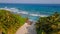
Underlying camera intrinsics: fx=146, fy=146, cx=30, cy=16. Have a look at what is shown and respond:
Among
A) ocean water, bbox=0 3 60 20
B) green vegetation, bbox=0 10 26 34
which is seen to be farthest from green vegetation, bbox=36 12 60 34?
green vegetation, bbox=0 10 26 34

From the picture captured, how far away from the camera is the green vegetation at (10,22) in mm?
1606

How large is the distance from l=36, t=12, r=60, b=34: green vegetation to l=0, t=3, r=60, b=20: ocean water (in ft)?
0.18

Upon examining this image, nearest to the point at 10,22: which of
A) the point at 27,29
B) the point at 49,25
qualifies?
the point at 27,29

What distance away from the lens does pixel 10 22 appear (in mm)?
1626

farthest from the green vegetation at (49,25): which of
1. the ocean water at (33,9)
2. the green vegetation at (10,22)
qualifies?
the green vegetation at (10,22)

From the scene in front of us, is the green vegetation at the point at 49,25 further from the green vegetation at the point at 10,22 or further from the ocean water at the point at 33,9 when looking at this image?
the green vegetation at the point at 10,22

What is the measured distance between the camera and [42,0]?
1.63m

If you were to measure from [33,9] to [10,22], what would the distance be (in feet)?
0.97

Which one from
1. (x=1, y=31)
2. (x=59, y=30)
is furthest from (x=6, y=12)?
(x=59, y=30)

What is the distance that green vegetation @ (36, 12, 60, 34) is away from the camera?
149 centimetres

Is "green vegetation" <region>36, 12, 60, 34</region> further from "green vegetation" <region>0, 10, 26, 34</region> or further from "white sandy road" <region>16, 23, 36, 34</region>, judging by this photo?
"green vegetation" <region>0, 10, 26, 34</region>

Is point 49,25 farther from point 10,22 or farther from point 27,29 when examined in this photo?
point 10,22

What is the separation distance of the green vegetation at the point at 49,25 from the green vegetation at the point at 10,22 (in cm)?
19

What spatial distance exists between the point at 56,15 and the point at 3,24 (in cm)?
59
